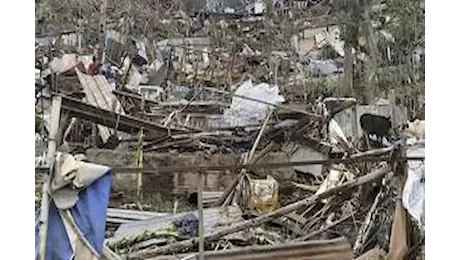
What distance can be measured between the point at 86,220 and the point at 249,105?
1.80 ft

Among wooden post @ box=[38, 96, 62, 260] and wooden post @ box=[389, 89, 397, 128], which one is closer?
wooden post @ box=[38, 96, 62, 260]

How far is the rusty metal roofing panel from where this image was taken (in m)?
2.09

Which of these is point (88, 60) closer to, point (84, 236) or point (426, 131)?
point (84, 236)

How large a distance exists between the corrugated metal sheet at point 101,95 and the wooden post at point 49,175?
8 centimetres

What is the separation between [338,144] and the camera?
7.00ft

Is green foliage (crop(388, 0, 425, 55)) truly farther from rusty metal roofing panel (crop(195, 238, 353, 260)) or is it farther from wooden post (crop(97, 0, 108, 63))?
wooden post (crop(97, 0, 108, 63))

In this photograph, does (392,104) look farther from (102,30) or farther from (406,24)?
(102,30)

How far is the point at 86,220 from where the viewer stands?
6.63 feet

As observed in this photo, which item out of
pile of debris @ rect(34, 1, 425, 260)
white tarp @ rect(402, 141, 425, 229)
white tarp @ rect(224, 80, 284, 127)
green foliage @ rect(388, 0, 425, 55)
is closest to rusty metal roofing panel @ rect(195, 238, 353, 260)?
pile of debris @ rect(34, 1, 425, 260)

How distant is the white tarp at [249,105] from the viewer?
81.8 inches

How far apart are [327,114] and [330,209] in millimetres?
275

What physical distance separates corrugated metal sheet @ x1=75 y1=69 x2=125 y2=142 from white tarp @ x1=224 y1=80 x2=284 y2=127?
0.31m

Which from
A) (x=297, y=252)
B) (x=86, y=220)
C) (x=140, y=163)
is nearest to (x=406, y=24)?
(x=297, y=252)

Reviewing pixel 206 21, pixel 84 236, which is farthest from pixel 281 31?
pixel 84 236
